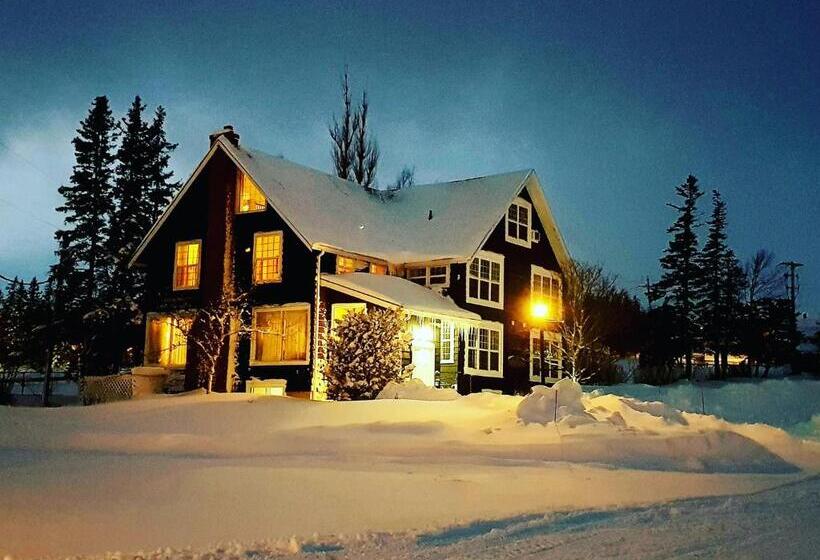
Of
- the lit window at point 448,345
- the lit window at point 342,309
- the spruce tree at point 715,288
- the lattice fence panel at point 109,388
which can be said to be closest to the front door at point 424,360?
the lit window at point 448,345

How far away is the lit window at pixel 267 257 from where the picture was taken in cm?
2888

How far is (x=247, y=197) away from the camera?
→ 99.2 ft

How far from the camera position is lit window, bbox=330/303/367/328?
26.2 metres

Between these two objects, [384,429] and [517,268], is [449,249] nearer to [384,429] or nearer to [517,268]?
[517,268]

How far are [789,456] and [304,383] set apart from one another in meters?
14.9

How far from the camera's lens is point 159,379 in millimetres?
28812

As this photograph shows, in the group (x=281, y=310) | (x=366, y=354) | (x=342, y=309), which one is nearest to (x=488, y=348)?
(x=342, y=309)

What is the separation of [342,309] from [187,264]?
24.0 feet

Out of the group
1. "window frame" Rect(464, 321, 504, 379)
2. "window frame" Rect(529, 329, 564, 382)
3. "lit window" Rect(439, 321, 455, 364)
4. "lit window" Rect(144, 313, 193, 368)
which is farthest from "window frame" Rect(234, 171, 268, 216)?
"window frame" Rect(529, 329, 564, 382)

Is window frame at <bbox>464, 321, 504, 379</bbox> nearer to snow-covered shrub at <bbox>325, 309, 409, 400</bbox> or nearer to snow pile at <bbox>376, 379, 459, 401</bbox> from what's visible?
snow-covered shrub at <bbox>325, 309, 409, 400</bbox>

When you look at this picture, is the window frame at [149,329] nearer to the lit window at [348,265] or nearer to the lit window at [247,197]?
the lit window at [247,197]

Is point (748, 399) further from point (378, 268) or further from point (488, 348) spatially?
point (378, 268)

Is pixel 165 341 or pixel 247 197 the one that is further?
pixel 165 341

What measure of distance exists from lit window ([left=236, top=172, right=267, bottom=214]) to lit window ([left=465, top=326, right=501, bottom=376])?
8.22 meters
